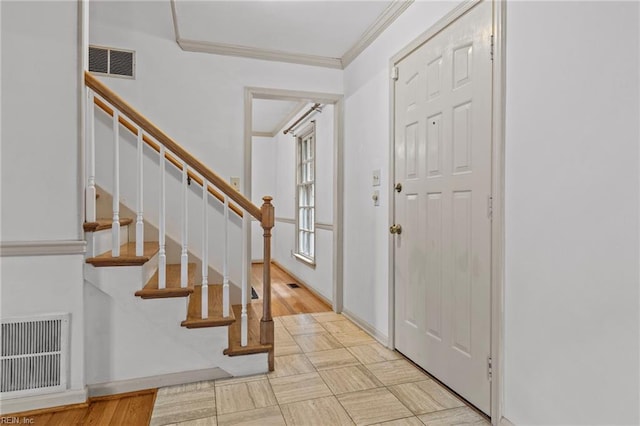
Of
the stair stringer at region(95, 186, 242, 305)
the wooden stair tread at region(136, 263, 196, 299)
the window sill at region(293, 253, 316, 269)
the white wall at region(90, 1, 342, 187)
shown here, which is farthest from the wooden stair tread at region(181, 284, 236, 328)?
the window sill at region(293, 253, 316, 269)

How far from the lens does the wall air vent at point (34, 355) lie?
6.03ft

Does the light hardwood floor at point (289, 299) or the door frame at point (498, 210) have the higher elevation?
the door frame at point (498, 210)

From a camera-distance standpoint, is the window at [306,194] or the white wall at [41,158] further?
the window at [306,194]

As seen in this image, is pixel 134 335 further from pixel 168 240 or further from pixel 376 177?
pixel 376 177

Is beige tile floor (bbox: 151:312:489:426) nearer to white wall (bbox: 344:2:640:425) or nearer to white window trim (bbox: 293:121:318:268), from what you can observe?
white wall (bbox: 344:2:640:425)

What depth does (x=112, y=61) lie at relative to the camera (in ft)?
10.0

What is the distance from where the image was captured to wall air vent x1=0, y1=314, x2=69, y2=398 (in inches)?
72.4

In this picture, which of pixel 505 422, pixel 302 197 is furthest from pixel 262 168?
pixel 505 422

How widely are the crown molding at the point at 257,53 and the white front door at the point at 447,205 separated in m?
1.18

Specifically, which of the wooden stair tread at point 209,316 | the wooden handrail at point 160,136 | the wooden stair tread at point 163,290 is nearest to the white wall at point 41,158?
the wooden handrail at point 160,136

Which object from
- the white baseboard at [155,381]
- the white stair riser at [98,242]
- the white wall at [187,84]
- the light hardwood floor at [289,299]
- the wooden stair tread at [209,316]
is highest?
the white wall at [187,84]
